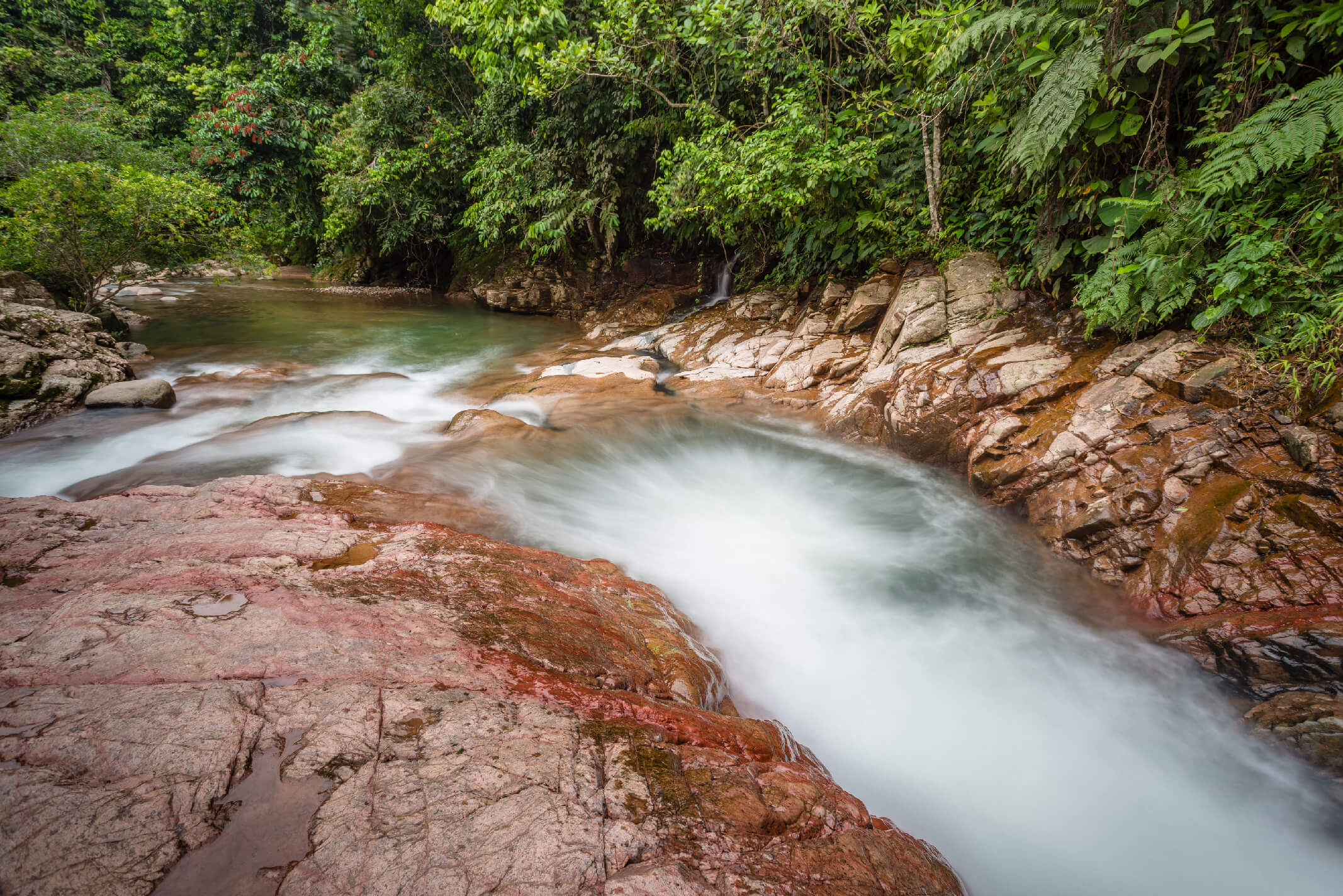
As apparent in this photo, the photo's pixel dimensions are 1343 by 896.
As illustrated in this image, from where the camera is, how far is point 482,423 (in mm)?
5898

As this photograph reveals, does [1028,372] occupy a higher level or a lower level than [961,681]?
higher

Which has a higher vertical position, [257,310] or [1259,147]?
[1259,147]

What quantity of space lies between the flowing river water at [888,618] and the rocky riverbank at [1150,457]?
0.83ft

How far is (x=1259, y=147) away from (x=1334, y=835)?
3712 millimetres

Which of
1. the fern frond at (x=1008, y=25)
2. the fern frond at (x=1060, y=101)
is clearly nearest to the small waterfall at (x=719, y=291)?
the fern frond at (x=1008, y=25)

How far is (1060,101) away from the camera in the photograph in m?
4.05

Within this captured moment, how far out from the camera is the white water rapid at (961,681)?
2459 millimetres

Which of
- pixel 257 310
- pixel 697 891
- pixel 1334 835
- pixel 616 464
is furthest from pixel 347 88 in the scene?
pixel 1334 835

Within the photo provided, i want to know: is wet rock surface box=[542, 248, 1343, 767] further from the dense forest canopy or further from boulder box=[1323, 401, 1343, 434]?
the dense forest canopy

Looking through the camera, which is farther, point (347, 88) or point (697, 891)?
point (347, 88)

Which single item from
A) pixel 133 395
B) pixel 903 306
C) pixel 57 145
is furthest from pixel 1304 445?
pixel 57 145

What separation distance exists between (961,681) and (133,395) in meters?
8.78

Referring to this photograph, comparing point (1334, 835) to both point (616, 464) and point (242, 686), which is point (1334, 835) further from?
point (616, 464)

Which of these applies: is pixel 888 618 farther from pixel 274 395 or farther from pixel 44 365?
pixel 44 365
